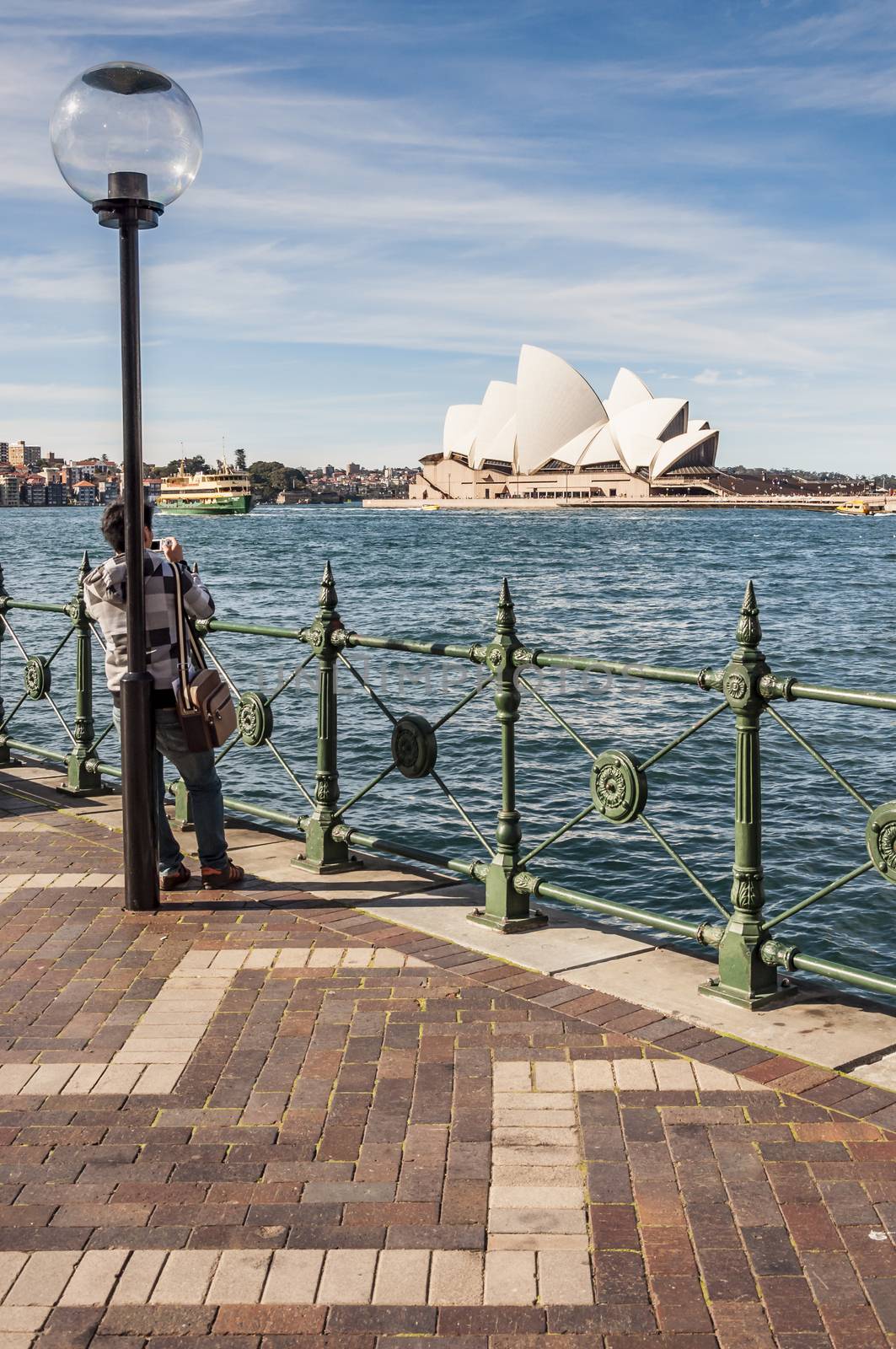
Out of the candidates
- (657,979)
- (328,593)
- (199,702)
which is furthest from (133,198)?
(657,979)

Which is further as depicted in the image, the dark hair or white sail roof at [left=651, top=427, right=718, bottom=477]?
white sail roof at [left=651, top=427, right=718, bottom=477]

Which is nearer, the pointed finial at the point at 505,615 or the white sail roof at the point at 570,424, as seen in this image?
the pointed finial at the point at 505,615

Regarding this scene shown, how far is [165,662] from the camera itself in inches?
224

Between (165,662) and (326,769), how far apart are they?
960 millimetres

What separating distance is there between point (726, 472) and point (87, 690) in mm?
139149

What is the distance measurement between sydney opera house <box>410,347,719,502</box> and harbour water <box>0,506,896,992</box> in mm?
45720

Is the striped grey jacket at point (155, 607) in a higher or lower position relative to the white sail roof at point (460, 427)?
lower

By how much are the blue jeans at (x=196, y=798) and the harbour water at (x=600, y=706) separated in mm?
5365

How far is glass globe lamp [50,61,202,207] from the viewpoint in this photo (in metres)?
5.15

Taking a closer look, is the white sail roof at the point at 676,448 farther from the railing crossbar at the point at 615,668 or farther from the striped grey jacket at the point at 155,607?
the railing crossbar at the point at 615,668

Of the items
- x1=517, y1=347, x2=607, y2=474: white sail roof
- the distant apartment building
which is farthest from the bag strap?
the distant apartment building

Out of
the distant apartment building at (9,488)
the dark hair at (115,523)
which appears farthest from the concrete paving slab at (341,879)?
the distant apartment building at (9,488)

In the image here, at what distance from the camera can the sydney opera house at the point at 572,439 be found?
10831 centimetres

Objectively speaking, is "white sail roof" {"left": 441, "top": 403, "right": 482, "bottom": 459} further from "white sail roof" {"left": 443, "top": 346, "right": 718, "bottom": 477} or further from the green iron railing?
the green iron railing
